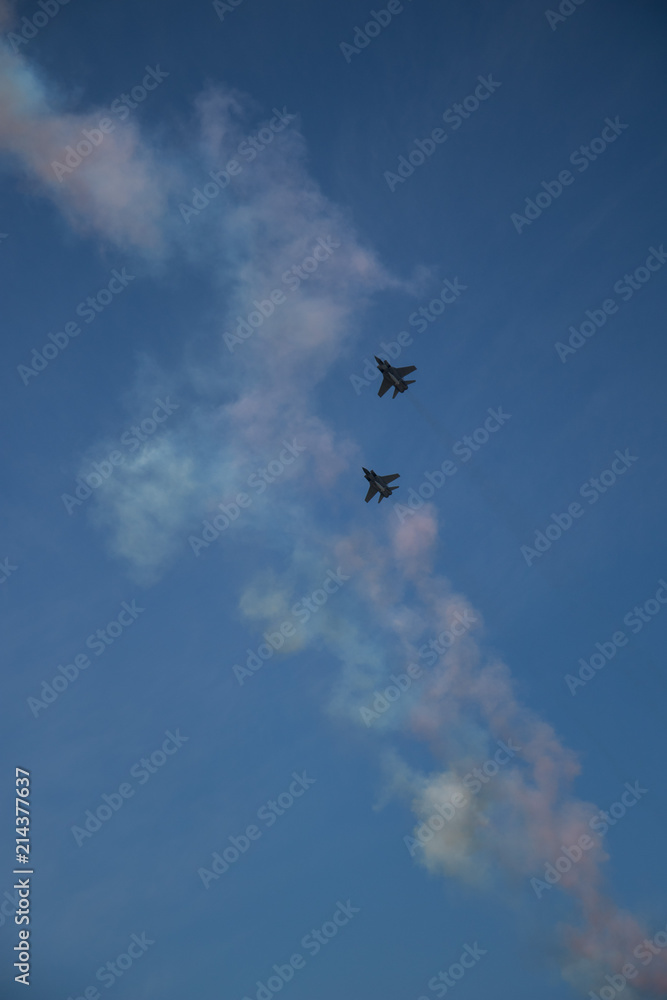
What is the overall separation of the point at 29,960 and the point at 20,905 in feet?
48.2

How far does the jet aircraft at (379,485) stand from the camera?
145 meters

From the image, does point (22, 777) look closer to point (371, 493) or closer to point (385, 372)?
point (371, 493)

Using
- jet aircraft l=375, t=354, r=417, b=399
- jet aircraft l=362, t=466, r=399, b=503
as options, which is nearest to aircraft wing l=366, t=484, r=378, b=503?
jet aircraft l=362, t=466, r=399, b=503

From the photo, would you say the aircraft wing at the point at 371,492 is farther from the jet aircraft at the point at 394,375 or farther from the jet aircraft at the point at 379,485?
the jet aircraft at the point at 394,375

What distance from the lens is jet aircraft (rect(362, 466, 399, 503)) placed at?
145 metres

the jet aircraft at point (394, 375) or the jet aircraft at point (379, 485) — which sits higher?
the jet aircraft at point (394, 375)

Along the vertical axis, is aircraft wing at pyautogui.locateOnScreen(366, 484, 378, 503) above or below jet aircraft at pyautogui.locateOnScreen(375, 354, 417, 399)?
below

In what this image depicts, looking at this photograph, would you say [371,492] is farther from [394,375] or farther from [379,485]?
[394,375]

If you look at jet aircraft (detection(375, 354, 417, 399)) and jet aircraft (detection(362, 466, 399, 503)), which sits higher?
jet aircraft (detection(375, 354, 417, 399))

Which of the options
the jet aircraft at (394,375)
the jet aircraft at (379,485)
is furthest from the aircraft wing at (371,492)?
the jet aircraft at (394,375)

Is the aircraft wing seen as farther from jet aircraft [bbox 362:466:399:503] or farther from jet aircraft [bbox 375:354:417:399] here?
jet aircraft [bbox 375:354:417:399]

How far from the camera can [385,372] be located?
5497 inches

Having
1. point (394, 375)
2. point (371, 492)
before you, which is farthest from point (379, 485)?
point (394, 375)

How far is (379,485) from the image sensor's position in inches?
5714
